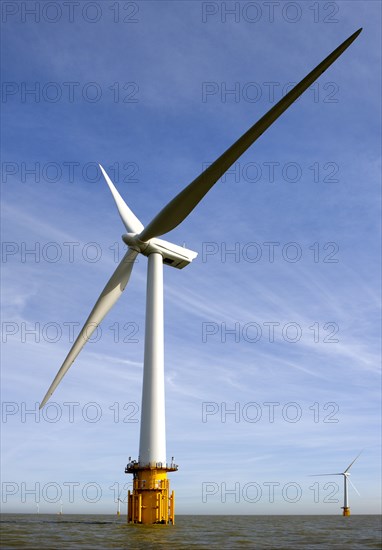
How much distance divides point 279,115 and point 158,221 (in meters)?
24.4

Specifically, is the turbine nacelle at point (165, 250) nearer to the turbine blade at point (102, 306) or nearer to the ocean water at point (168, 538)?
the turbine blade at point (102, 306)

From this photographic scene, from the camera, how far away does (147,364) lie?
7500 cm

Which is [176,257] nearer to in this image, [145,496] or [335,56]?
[145,496]

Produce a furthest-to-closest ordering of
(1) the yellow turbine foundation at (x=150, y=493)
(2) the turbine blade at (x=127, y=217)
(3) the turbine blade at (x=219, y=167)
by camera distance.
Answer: (2) the turbine blade at (x=127, y=217)
(1) the yellow turbine foundation at (x=150, y=493)
(3) the turbine blade at (x=219, y=167)

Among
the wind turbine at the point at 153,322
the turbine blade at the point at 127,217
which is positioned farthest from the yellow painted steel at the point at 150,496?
the turbine blade at the point at 127,217

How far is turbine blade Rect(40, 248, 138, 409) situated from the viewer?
76062mm

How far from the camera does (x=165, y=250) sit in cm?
8288

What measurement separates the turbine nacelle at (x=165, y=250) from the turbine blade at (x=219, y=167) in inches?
56.5

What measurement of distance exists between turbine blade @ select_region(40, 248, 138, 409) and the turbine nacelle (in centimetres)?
134

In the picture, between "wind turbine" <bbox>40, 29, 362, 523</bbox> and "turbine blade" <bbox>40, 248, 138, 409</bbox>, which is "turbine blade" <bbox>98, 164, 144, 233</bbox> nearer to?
"wind turbine" <bbox>40, 29, 362, 523</bbox>

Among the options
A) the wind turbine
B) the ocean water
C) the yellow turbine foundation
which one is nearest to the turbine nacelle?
the wind turbine

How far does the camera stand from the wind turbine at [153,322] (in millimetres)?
67750

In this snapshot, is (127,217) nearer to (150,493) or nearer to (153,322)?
(153,322)

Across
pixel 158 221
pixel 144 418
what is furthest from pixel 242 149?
pixel 144 418
